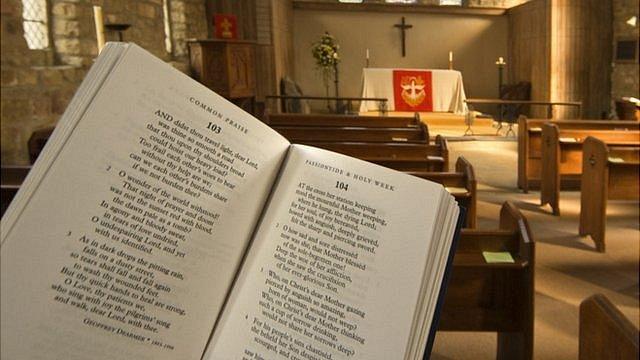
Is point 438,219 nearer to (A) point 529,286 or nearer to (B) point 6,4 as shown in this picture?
(A) point 529,286

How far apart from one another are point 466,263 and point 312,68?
21.8 feet

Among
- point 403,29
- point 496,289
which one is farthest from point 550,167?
point 496,289

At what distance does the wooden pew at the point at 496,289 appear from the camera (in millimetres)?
1889

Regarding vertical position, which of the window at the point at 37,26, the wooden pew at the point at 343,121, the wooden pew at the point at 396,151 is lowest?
the wooden pew at the point at 396,151

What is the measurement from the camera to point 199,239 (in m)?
0.65

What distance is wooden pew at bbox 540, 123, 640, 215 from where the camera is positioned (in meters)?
4.99

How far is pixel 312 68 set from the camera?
826 cm

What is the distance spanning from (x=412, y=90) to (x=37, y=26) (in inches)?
173

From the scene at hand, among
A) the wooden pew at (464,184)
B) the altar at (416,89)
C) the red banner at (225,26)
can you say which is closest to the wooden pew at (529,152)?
the altar at (416,89)

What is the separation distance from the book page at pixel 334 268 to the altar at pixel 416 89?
5450 mm

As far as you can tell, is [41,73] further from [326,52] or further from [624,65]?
[624,65]

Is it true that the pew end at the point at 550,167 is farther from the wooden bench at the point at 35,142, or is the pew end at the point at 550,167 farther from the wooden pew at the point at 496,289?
the wooden bench at the point at 35,142

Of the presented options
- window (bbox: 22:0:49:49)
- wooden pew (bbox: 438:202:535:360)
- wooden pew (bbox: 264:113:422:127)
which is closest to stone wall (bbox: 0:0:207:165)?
window (bbox: 22:0:49:49)

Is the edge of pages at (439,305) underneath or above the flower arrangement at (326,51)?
underneath
